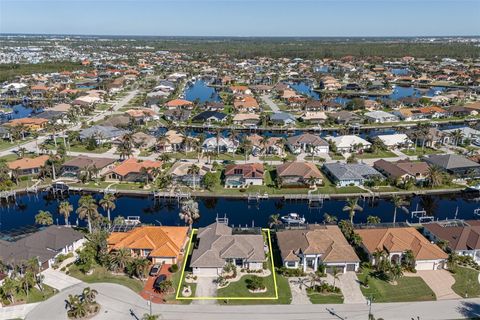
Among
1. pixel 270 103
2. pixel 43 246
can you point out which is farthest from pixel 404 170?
pixel 270 103

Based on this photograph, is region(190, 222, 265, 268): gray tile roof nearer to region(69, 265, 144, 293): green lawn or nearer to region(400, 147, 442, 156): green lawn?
region(69, 265, 144, 293): green lawn

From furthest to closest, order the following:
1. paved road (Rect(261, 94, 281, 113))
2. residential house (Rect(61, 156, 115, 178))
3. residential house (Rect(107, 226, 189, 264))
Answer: paved road (Rect(261, 94, 281, 113))
residential house (Rect(61, 156, 115, 178))
residential house (Rect(107, 226, 189, 264))

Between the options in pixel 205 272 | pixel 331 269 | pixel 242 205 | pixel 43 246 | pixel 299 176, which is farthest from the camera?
pixel 299 176

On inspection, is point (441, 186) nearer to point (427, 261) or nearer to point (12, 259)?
point (427, 261)

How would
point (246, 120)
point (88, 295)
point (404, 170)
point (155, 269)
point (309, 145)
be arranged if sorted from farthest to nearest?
point (246, 120) → point (309, 145) → point (404, 170) → point (155, 269) → point (88, 295)

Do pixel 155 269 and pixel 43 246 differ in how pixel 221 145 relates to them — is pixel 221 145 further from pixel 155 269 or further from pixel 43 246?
pixel 43 246

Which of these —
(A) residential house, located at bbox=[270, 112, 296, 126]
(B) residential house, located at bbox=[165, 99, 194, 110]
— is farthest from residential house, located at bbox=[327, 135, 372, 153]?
(B) residential house, located at bbox=[165, 99, 194, 110]
